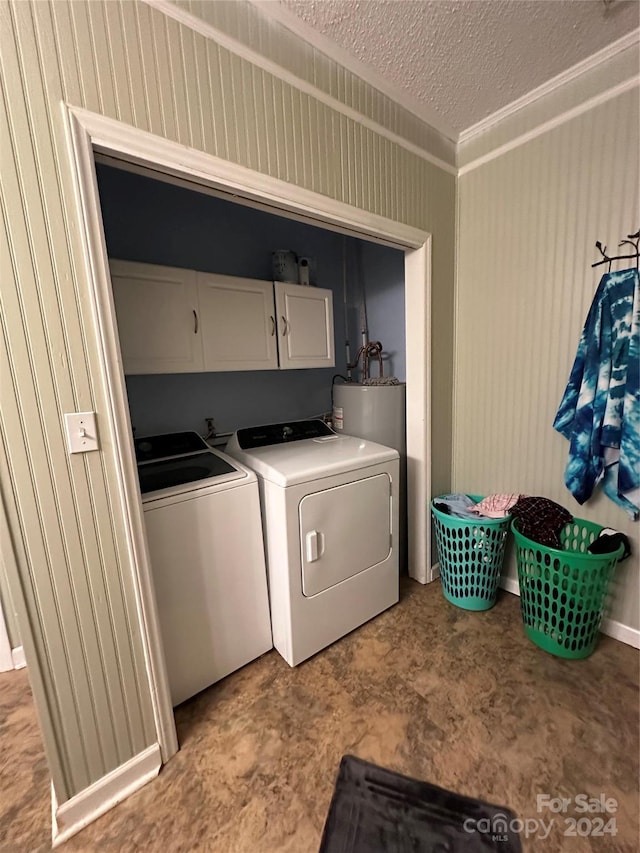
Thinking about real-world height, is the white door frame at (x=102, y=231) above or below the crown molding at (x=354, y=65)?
below

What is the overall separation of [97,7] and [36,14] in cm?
16

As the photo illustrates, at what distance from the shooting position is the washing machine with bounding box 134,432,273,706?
1.35 meters

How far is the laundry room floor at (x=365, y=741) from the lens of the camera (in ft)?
3.53

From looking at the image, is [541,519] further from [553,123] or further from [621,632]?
[553,123]

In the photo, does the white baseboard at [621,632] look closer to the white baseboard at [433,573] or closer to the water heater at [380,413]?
the white baseboard at [433,573]

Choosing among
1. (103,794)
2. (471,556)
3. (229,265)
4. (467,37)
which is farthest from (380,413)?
(103,794)

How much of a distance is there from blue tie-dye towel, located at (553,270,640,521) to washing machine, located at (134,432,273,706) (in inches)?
60.4

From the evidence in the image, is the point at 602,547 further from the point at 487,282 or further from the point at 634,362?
the point at 487,282

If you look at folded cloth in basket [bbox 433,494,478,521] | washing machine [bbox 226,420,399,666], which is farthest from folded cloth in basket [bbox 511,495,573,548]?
washing machine [bbox 226,420,399,666]

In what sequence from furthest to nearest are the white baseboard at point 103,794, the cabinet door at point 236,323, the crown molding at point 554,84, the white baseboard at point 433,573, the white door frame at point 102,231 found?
1. the white baseboard at point 433,573
2. the cabinet door at point 236,323
3. the crown molding at point 554,84
4. the white baseboard at point 103,794
5. the white door frame at point 102,231

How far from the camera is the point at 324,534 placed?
164 centimetres

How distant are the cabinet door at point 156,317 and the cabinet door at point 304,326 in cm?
51

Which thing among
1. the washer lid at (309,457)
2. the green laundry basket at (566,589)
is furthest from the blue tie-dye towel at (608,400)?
the washer lid at (309,457)

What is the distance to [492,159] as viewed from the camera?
6.18 feet
